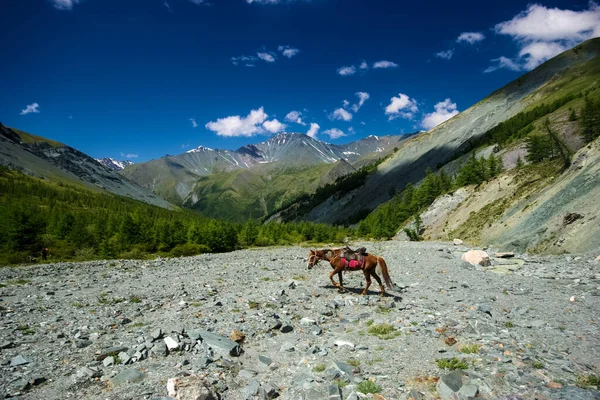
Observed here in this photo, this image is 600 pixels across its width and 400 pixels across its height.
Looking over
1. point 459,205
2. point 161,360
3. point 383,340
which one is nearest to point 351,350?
point 383,340

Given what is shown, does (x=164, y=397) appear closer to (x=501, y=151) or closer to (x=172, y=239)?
(x=172, y=239)

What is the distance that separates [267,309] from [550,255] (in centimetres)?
3139

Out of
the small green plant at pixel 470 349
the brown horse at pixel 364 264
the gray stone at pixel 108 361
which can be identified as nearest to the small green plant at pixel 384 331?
the small green plant at pixel 470 349

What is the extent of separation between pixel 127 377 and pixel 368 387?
6.78m

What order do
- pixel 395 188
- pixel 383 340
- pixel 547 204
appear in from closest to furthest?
pixel 383 340
pixel 547 204
pixel 395 188

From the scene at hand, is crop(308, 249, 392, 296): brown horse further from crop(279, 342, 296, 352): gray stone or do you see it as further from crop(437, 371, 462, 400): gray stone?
crop(437, 371, 462, 400): gray stone

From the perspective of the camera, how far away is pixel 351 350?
10.6m

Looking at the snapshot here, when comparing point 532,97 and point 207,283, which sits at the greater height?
point 532,97

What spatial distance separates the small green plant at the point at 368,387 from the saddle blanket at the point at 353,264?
1060 centimetres

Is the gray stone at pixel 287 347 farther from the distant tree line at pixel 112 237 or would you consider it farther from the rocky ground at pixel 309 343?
the distant tree line at pixel 112 237

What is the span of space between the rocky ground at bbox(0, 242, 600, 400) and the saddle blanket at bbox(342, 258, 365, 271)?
5.60 ft

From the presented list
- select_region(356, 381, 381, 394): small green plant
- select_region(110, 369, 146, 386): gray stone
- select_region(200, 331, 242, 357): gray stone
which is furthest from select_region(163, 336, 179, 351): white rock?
select_region(356, 381, 381, 394): small green plant

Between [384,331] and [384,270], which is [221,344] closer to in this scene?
[384,331]

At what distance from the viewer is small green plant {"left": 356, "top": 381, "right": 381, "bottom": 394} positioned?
777 centimetres
